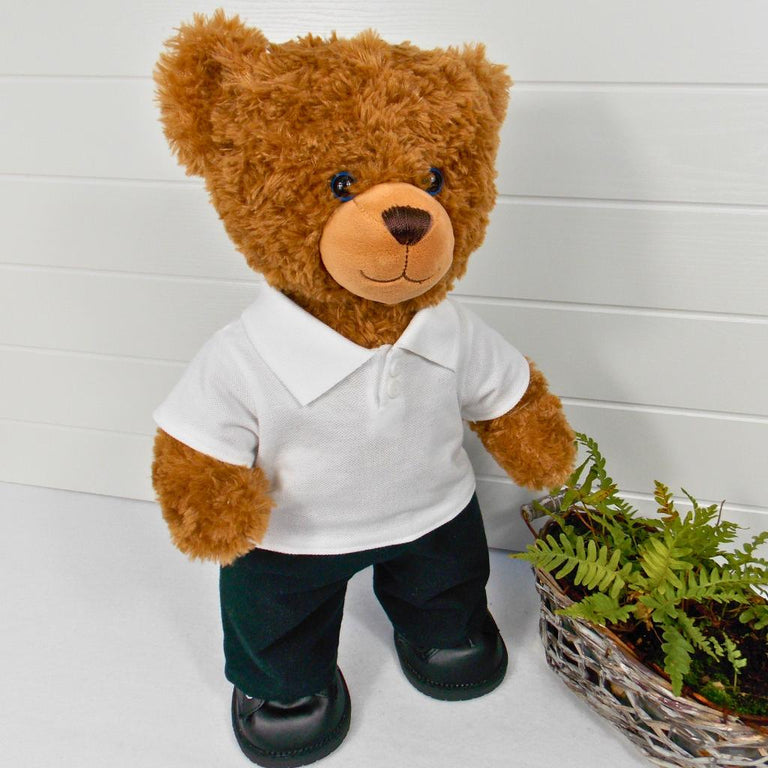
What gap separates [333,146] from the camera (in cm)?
71

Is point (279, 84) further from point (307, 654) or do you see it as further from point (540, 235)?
point (307, 654)

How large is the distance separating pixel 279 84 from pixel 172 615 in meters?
0.77

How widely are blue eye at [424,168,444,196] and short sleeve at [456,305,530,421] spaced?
0.64 ft

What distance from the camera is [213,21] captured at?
0.74 m

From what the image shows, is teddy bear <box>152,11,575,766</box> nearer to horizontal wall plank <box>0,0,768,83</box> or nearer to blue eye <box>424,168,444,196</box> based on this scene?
blue eye <box>424,168,444,196</box>

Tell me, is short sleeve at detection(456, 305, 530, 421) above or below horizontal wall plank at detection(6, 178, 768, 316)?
below

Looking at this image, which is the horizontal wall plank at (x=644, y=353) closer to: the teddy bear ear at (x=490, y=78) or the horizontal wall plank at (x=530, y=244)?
the horizontal wall plank at (x=530, y=244)

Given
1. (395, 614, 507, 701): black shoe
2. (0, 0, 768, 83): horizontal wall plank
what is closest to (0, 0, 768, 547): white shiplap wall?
(0, 0, 768, 83): horizontal wall plank

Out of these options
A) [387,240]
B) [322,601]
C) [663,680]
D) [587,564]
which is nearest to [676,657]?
[663,680]

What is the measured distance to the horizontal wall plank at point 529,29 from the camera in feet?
2.99

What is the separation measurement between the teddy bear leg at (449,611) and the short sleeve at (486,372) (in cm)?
14

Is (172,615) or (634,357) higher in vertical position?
(634,357)

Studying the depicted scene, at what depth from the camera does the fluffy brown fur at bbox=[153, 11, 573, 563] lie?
2.32 feet

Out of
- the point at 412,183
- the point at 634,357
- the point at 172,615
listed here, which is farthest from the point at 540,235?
the point at 172,615
